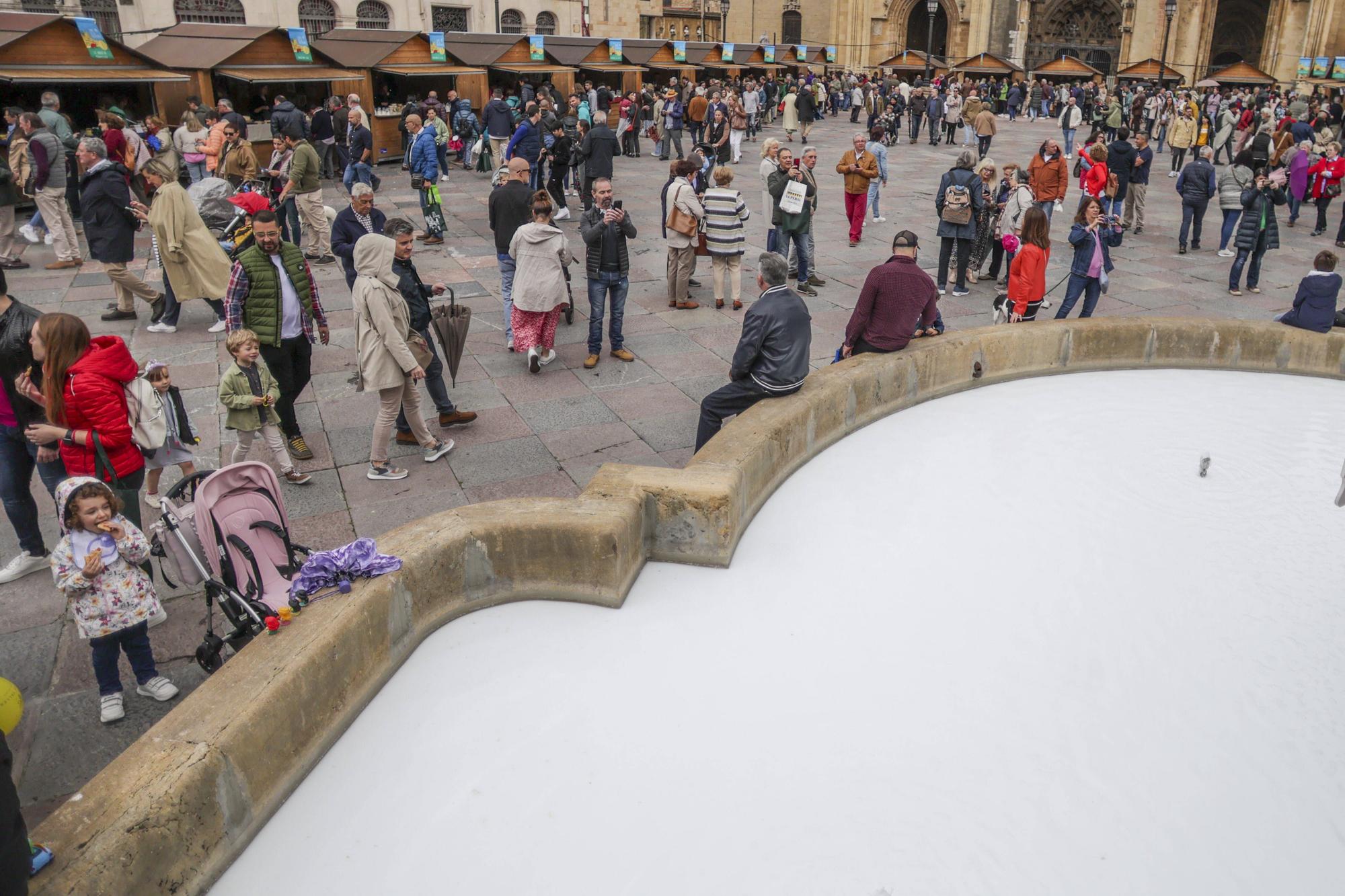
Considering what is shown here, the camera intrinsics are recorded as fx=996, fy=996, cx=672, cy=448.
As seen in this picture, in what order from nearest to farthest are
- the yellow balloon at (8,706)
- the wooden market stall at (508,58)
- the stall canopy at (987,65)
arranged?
the yellow balloon at (8,706) → the wooden market stall at (508,58) → the stall canopy at (987,65)

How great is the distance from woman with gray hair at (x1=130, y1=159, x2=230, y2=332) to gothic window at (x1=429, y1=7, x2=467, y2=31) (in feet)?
107

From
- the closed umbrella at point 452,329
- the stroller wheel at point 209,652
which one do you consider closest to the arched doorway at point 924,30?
the closed umbrella at point 452,329

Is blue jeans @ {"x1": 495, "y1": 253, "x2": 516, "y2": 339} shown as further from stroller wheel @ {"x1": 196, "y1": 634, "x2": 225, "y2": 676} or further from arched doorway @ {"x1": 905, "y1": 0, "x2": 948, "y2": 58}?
arched doorway @ {"x1": 905, "y1": 0, "x2": 948, "y2": 58}

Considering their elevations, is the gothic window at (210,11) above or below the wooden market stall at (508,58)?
above

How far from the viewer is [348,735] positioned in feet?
13.1

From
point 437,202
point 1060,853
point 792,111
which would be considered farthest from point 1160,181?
point 1060,853

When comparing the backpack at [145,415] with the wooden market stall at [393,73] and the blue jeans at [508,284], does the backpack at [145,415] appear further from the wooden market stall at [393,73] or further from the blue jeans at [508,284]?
the wooden market stall at [393,73]

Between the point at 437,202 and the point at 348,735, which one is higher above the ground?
the point at 437,202

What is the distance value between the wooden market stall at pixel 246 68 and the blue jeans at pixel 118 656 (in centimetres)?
1512

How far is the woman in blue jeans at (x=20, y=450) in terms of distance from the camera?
193 inches

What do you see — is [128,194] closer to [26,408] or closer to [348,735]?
[26,408]

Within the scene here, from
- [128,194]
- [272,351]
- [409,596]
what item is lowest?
[409,596]

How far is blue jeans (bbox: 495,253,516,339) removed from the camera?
8797 mm

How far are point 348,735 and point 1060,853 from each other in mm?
2766
